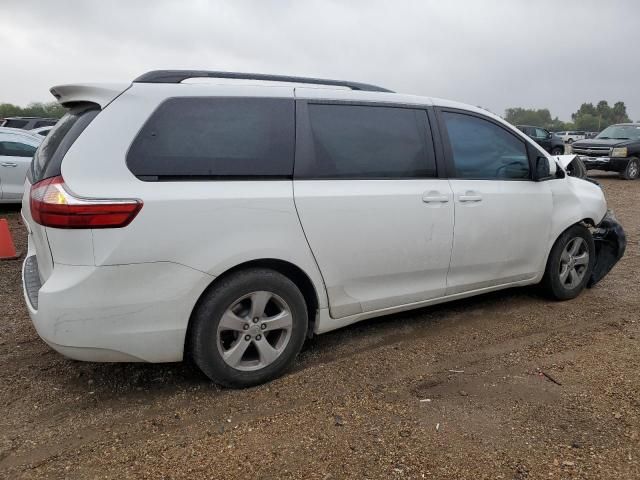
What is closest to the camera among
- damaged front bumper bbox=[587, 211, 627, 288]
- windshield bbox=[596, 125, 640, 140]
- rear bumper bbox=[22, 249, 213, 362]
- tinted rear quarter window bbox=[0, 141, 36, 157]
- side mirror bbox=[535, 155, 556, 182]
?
rear bumper bbox=[22, 249, 213, 362]

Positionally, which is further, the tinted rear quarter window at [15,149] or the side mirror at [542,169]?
the tinted rear quarter window at [15,149]

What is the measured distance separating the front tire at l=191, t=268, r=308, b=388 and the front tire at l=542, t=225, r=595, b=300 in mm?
2483

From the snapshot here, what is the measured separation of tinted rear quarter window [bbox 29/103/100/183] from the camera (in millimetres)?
2645

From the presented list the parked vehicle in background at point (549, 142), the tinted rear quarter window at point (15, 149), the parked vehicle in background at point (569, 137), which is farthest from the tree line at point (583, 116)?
the tinted rear quarter window at point (15, 149)

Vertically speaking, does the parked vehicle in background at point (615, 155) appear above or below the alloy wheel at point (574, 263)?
above

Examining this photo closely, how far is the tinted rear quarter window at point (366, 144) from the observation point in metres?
3.18

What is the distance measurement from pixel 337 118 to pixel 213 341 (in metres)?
1.55

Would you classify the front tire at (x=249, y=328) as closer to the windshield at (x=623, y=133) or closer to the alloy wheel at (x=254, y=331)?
the alloy wheel at (x=254, y=331)

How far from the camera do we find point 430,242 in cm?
356

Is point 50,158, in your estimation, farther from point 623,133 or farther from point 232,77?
point 623,133

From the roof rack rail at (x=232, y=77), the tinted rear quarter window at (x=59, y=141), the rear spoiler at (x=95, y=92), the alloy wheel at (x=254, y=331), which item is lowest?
the alloy wheel at (x=254, y=331)

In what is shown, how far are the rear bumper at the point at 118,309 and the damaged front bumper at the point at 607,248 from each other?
3952mm

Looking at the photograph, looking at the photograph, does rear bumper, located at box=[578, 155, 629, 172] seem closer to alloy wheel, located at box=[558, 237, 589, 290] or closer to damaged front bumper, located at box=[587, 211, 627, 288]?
damaged front bumper, located at box=[587, 211, 627, 288]

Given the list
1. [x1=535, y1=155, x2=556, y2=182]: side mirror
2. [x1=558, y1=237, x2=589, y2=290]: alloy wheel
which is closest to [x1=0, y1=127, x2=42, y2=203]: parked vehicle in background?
[x1=535, y1=155, x2=556, y2=182]: side mirror
